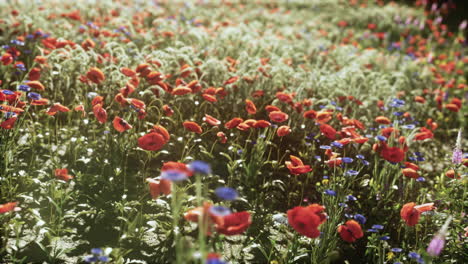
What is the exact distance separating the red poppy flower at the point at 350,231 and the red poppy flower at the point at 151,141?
988 millimetres

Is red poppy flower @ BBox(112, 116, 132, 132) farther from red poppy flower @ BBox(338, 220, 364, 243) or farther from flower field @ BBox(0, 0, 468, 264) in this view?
red poppy flower @ BBox(338, 220, 364, 243)

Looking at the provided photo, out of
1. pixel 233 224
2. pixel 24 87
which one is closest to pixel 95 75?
pixel 24 87

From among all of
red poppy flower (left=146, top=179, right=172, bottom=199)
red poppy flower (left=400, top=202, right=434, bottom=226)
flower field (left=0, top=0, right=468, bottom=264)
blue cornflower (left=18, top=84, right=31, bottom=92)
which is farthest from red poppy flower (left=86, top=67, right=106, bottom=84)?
red poppy flower (left=400, top=202, right=434, bottom=226)

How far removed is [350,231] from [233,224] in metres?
0.83

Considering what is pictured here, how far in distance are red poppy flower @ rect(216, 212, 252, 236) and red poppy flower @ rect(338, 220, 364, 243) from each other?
2.40 ft

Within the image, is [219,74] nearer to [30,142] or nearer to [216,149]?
[216,149]

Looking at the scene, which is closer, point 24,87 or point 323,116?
point 24,87

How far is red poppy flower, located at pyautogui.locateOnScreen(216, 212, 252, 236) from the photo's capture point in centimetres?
138

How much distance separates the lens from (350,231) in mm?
1997

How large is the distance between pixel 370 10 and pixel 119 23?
24.9 ft

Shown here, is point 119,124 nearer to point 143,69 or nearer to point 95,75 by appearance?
point 95,75

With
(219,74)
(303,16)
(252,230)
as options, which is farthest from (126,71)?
(303,16)

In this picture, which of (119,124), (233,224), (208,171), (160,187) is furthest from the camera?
(119,124)

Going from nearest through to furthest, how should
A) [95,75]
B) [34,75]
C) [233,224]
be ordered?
[233,224], [95,75], [34,75]
